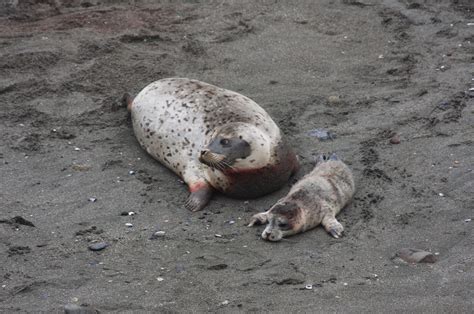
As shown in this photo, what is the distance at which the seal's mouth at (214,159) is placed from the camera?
5.79 m

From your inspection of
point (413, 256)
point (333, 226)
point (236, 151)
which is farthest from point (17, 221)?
point (413, 256)

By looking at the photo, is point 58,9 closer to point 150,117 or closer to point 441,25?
point 150,117

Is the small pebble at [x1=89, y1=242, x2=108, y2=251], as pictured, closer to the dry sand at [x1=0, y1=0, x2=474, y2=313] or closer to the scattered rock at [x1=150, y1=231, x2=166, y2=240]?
the dry sand at [x1=0, y1=0, x2=474, y2=313]

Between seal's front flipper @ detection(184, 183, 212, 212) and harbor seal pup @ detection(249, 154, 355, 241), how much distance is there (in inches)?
17.6

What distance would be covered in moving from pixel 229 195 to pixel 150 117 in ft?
3.53

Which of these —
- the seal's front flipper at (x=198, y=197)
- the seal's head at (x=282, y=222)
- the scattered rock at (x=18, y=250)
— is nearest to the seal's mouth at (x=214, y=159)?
the seal's front flipper at (x=198, y=197)

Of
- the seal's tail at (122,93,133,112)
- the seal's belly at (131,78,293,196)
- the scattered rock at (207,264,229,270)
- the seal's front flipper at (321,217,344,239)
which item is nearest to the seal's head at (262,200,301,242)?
the seal's front flipper at (321,217,344,239)

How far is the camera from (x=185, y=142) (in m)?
6.35

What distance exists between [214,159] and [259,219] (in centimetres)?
57

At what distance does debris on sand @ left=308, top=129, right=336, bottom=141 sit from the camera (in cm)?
659

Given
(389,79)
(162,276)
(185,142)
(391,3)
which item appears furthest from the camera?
(391,3)

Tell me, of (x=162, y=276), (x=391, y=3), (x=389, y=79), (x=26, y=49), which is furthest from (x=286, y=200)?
(x=391, y=3)

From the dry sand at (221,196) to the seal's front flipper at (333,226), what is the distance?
38 millimetres

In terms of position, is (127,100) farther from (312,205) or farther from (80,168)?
(312,205)
